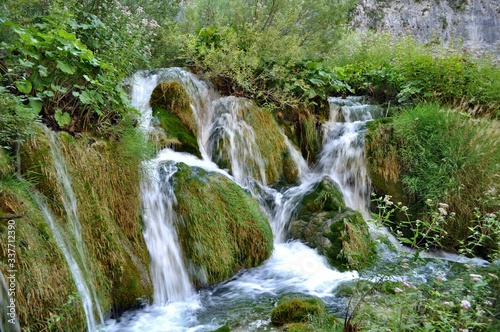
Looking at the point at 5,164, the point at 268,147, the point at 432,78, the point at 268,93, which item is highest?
the point at 268,93

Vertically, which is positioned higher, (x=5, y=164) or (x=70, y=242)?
(x=5, y=164)

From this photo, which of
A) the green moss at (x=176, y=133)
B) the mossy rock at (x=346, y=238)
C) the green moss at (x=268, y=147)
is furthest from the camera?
the green moss at (x=268, y=147)

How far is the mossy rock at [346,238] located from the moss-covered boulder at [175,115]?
2225 mm

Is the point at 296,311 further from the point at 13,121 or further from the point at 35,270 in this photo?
the point at 13,121

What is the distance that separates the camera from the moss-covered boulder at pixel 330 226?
15.3ft

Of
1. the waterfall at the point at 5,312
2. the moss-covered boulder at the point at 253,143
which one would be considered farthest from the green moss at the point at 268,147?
the waterfall at the point at 5,312

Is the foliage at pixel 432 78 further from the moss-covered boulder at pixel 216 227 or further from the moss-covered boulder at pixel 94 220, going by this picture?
the moss-covered boulder at pixel 94 220

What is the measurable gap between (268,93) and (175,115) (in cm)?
203

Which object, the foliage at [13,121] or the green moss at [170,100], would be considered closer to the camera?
the foliage at [13,121]

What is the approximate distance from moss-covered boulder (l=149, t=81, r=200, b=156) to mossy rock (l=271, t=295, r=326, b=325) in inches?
113

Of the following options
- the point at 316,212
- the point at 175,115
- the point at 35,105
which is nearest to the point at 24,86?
the point at 35,105

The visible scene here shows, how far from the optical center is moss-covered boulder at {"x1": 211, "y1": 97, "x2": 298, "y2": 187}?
609 cm

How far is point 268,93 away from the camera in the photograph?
23.0 feet

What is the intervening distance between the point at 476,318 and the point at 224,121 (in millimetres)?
4841
